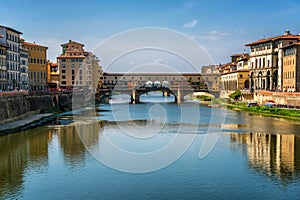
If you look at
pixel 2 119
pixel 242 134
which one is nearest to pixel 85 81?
pixel 2 119

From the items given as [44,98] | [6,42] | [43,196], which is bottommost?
[43,196]

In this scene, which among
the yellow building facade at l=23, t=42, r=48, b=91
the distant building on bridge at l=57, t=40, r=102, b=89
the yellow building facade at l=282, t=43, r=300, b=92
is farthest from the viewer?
the distant building on bridge at l=57, t=40, r=102, b=89

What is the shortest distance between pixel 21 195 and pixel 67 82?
63040 millimetres

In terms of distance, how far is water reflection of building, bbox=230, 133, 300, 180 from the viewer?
1928 cm

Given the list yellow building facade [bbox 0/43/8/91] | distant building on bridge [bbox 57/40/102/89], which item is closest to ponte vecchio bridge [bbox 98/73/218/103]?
distant building on bridge [bbox 57/40/102/89]

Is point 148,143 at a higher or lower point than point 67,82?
lower

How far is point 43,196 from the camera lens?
15.3 m

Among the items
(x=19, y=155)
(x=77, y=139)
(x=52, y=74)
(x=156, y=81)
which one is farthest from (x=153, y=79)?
(x=19, y=155)

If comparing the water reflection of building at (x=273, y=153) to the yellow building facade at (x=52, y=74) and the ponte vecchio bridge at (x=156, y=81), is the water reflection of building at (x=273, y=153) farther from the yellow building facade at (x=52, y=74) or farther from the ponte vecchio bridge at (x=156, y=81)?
the yellow building facade at (x=52, y=74)

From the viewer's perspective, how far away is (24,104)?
134ft

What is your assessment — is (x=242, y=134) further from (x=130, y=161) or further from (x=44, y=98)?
(x=44, y=98)

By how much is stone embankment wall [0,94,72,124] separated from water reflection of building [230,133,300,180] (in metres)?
19.8

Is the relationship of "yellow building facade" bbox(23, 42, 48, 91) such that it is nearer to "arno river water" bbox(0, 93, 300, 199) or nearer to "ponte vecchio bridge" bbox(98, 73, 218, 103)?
"ponte vecchio bridge" bbox(98, 73, 218, 103)

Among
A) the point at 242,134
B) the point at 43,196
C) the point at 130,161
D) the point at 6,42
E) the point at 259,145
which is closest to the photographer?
the point at 43,196
